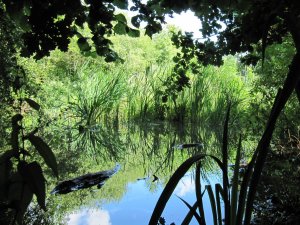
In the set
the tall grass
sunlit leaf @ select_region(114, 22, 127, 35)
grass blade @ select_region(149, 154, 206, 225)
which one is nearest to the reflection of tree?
sunlit leaf @ select_region(114, 22, 127, 35)

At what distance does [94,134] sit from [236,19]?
483 centimetres

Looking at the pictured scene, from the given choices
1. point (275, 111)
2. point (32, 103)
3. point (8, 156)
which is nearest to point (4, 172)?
point (8, 156)

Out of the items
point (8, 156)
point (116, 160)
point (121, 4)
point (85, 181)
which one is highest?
point (121, 4)

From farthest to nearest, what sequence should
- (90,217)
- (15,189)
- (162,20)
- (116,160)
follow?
(116,160), (90,217), (162,20), (15,189)

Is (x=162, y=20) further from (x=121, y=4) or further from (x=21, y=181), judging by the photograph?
(x=21, y=181)

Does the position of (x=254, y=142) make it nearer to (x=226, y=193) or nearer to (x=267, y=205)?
(x=267, y=205)

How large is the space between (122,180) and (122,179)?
0.05 metres

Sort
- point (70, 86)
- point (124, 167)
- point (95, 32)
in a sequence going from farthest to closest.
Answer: point (70, 86) < point (124, 167) < point (95, 32)

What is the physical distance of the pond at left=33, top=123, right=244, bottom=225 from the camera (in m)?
2.31

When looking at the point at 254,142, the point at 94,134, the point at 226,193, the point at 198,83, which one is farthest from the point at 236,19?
the point at 198,83

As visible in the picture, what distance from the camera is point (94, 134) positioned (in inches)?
257

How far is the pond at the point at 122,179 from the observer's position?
2307 millimetres

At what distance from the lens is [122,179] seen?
10.7ft

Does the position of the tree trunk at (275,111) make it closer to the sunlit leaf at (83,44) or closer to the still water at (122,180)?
the still water at (122,180)
